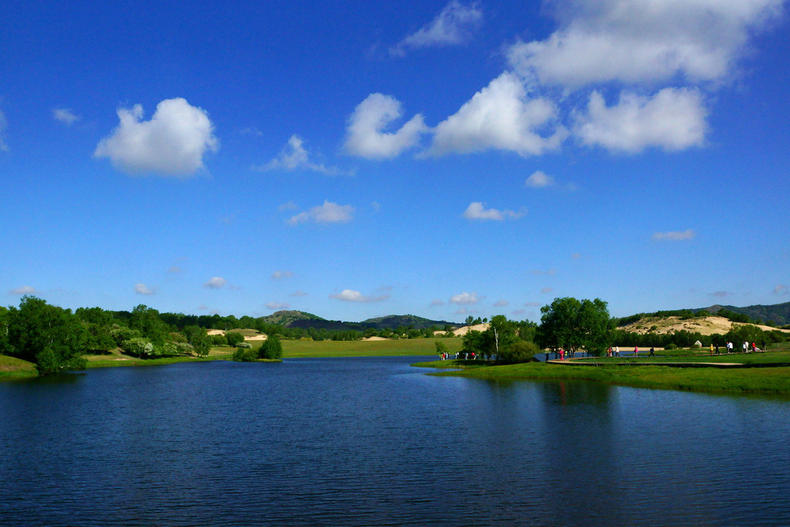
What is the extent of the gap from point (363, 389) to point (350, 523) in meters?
64.9

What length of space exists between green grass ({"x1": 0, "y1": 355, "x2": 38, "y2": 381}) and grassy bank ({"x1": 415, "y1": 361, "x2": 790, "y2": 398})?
9131 cm

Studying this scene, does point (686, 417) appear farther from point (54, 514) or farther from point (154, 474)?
point (54, 514)

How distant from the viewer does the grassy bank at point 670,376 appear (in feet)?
212

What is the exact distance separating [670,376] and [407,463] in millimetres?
56204

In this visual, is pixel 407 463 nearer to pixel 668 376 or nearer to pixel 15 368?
pixel 668 376

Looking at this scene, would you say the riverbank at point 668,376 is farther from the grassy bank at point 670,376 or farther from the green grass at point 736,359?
the green grass at point 736,359

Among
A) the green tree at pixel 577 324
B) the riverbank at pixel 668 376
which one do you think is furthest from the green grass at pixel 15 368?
the green tree at pixel 577 324

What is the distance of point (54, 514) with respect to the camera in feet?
86.2

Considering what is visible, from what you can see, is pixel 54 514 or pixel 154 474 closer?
pixel 54 514

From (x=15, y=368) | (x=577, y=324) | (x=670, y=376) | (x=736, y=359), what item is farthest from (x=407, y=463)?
(x=15, y=368)

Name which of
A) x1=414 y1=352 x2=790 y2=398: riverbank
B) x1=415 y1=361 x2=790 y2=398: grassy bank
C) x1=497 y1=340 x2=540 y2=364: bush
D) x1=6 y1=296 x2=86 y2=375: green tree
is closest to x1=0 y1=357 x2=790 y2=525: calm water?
x1=415 y1=361 x2=790 y2=398: grassy bank

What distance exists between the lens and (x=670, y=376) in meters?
77.8

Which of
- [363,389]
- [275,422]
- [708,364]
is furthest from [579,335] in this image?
[275,422]

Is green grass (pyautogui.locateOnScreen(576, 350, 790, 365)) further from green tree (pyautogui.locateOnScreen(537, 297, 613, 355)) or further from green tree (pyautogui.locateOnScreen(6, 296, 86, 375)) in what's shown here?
green tree (pyautogui.locateOnScreen(6, 296, 86, 375))
